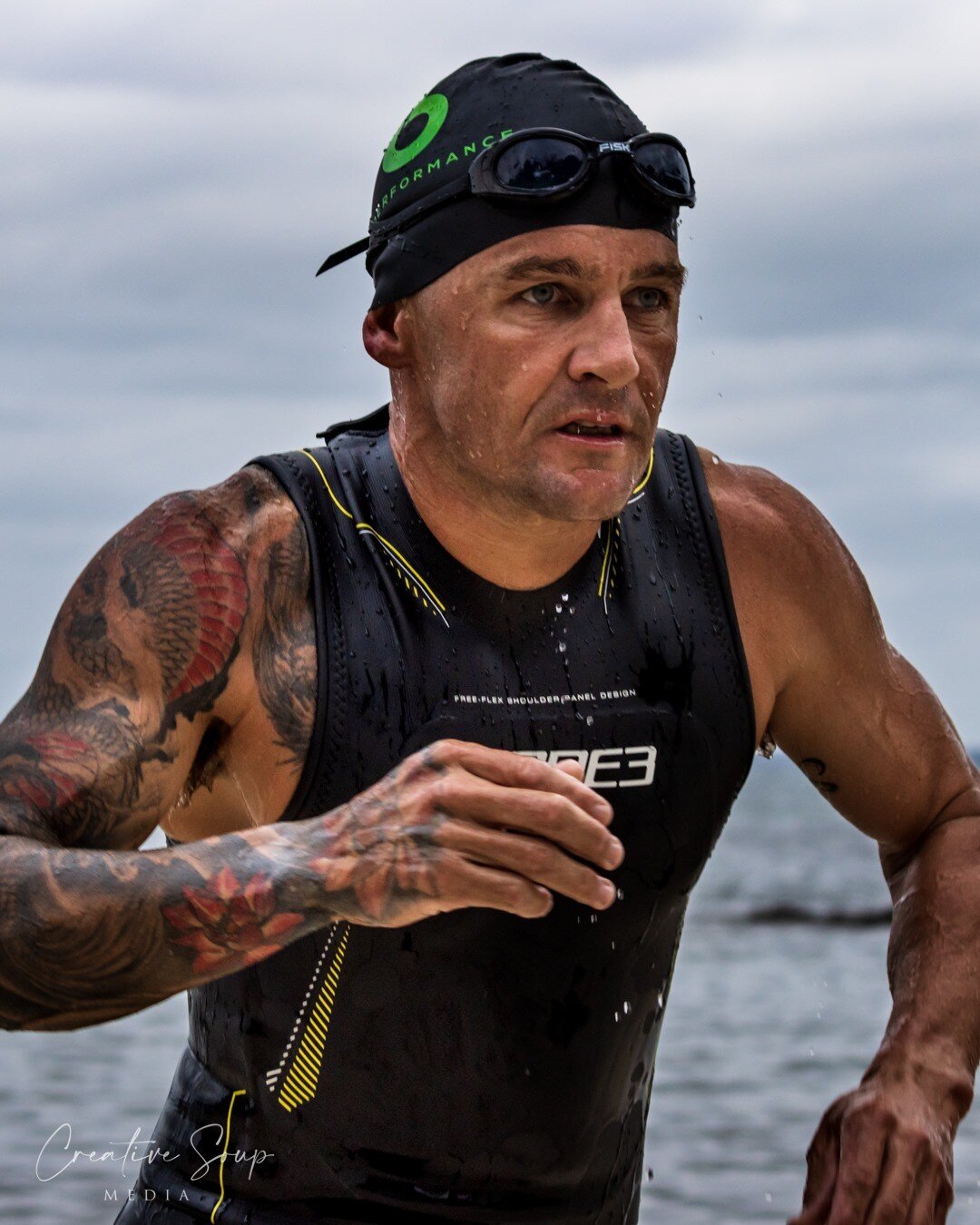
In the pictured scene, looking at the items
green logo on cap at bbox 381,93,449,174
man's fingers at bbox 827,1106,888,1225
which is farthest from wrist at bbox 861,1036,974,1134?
green logo on cap at bbox 381,93,449,174

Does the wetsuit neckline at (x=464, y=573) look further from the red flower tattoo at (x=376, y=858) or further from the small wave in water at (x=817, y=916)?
the small wave in water at (x=817, y=916)

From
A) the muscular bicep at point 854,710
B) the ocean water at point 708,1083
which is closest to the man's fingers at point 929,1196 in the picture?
the muscular bicep at point 854,710

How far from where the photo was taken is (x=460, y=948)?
311 centimetres

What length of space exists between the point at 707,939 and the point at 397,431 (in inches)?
673

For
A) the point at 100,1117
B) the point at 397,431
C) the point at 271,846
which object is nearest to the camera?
the point at 271,846

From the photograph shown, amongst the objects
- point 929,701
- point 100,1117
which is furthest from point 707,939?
point 929,701

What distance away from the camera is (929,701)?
363 cm

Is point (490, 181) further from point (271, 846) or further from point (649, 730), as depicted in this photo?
point (271, 846)

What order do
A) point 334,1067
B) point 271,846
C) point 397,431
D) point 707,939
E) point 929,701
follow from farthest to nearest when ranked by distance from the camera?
point 707,939 < point 929,701 < point 397,431 < point 334,1067 < point 271,846

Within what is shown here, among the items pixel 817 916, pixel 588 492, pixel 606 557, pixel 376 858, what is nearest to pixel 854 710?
pixel 606 557

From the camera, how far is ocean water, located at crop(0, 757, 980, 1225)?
9.30 m

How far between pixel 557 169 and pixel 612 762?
0.99 metres

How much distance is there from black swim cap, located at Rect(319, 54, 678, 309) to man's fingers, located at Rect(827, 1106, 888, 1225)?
4.97 feet

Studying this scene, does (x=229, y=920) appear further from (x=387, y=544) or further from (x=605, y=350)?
(x=605, y=350)
